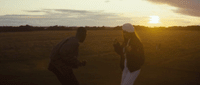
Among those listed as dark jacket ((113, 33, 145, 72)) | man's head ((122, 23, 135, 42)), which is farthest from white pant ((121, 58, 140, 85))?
man's head ((122, 23, 135, 42))

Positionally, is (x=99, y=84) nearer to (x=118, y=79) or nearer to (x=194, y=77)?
(x=118, y=79)

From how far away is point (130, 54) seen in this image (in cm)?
412

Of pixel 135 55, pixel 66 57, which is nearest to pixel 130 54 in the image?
pixel 135 55

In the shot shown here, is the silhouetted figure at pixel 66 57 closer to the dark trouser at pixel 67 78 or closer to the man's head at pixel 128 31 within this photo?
the dark trouser at pixel 67 78

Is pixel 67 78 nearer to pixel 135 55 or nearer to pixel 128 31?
pixel 135 55

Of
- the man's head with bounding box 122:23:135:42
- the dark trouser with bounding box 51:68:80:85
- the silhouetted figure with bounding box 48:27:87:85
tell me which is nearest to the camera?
the silhouetted figure with bounding box 48:27:87:85

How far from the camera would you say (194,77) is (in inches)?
334

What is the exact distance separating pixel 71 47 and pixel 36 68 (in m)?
6.94

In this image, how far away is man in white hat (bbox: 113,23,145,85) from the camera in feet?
13.5

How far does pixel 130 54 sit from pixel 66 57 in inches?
45.2

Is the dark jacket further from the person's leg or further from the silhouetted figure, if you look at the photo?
the person's leg

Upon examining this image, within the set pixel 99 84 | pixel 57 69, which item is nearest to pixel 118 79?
pixel 99 84

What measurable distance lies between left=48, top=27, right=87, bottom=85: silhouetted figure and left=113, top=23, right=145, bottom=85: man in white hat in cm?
83

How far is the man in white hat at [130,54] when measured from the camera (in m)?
4.10
